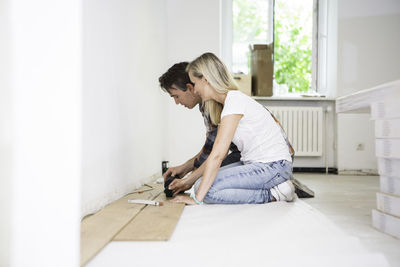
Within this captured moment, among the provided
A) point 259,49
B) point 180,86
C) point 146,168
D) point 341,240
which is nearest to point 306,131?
point 259,49

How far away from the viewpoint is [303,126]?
4555 mm

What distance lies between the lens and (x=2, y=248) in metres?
0.82

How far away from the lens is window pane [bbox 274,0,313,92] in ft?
16.2

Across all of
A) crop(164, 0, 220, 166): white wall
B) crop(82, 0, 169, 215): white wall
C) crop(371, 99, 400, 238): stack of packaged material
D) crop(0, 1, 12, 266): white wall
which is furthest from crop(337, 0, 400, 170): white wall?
crop(0, 1, 12, 266): white wall

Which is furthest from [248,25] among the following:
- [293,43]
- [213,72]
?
[213,72]

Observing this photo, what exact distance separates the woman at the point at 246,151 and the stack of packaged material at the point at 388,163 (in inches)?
19.6

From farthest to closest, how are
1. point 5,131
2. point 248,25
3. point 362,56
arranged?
1. point 248,25
2. point 362,56
3. point 5,131

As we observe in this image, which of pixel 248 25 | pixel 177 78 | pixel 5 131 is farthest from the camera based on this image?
pixel 248 25

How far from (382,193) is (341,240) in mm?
533

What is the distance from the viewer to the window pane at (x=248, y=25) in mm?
4867

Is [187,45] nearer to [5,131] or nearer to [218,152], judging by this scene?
[218,152]

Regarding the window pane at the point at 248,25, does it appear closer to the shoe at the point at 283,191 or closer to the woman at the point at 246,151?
the woman at the point at 246,151

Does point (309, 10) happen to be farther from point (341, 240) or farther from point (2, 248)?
point (2, 248)

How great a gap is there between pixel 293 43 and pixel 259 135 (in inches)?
129
